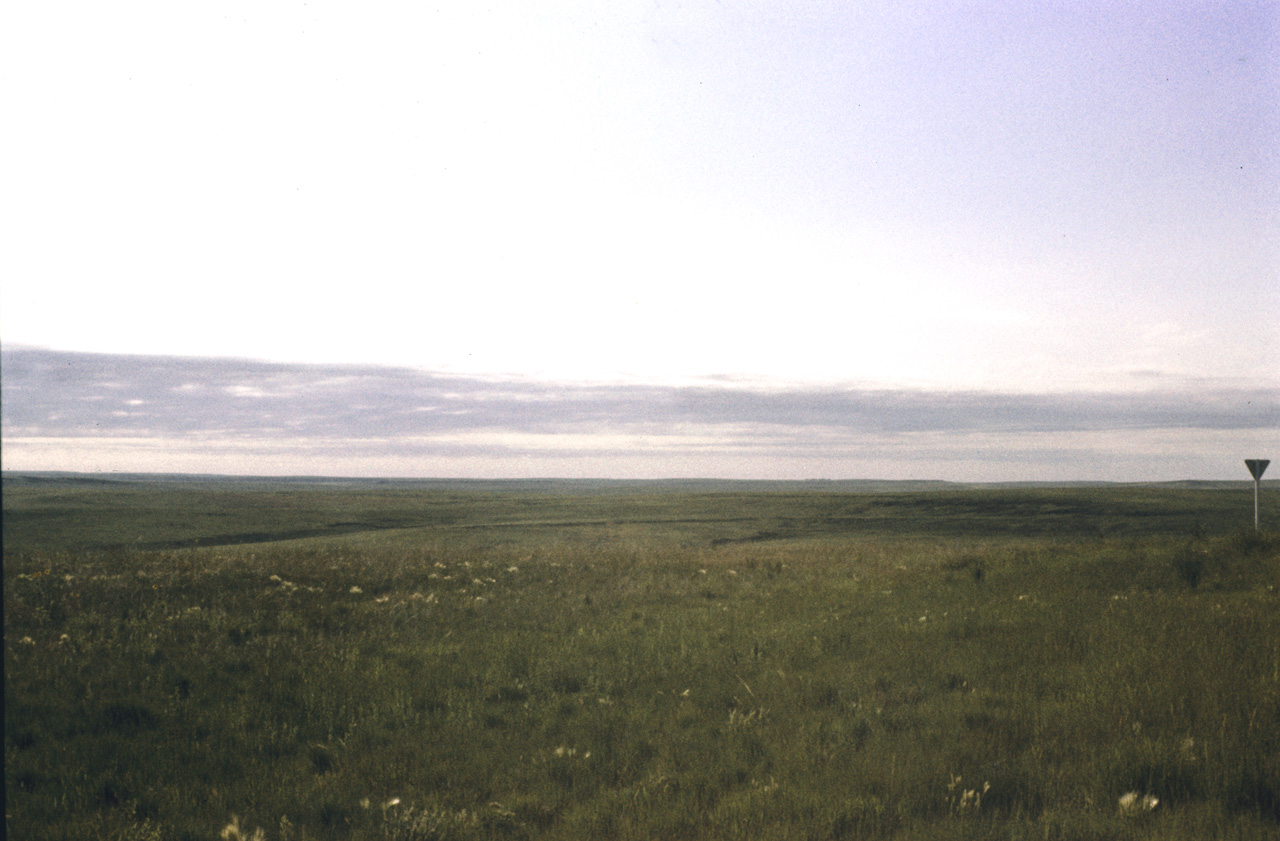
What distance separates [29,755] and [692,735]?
5966 millimetres

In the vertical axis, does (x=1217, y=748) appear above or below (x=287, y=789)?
above

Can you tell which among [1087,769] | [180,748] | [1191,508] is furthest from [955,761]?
[1191,508]

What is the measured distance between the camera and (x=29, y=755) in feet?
22.4

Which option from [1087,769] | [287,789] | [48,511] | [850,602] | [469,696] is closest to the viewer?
[1087,769]

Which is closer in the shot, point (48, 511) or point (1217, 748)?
point (1217, 748)

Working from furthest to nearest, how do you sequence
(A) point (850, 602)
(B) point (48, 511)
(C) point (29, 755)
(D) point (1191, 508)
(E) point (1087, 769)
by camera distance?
(D) point (1191, 508)
(B) point (48, 511)
(A) point (850, 602)
(C) point (29, 755)
(E) point (1087, 769)

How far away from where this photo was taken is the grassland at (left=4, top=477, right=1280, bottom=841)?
213 inches

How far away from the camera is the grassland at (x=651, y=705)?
5402 mm

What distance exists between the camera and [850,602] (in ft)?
47.9

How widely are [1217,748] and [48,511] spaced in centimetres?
6289

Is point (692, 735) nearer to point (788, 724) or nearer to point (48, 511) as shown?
point (788, 724)

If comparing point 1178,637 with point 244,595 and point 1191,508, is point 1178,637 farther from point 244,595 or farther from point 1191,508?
point 1191,508

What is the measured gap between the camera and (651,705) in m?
8.25

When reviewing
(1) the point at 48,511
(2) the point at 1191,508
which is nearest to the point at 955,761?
(1) the point at 48,511
